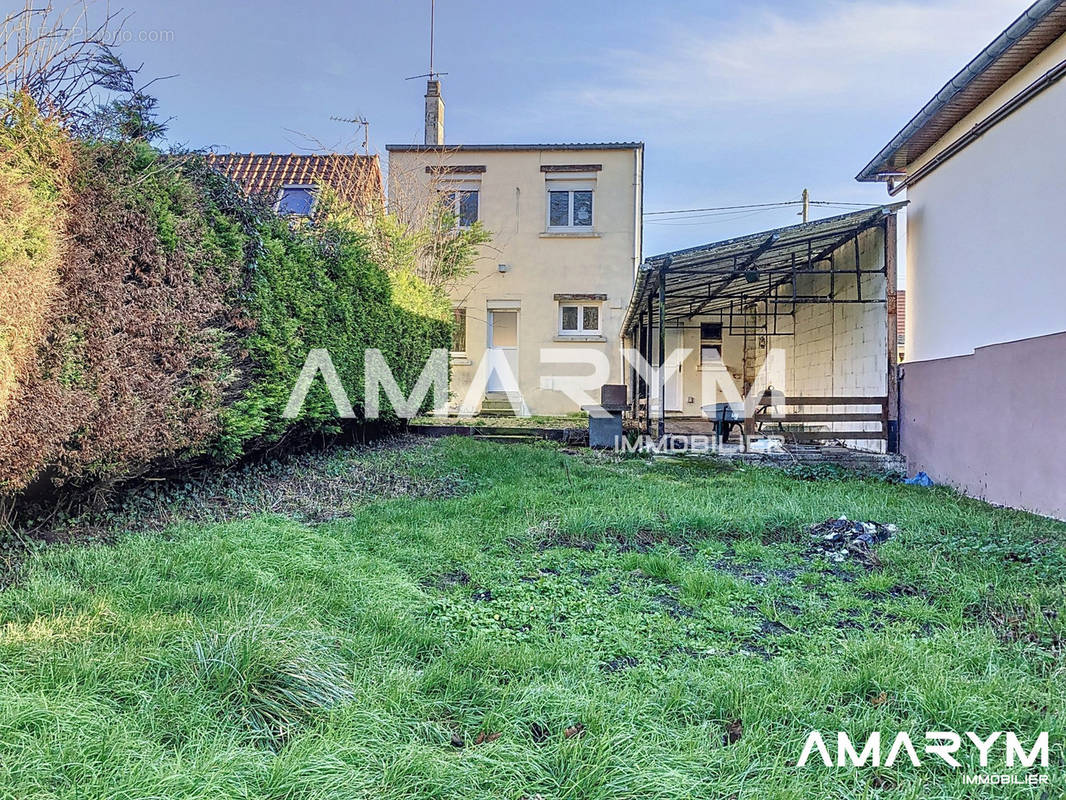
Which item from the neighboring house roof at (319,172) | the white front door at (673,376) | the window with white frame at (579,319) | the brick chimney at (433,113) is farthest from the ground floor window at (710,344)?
the neighboring house roof at (319,172)

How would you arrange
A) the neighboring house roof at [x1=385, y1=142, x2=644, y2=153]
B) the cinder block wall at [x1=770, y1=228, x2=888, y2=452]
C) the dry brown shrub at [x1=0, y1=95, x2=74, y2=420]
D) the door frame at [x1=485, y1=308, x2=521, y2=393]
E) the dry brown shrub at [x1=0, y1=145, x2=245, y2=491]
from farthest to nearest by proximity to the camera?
1. the door frame at [x1=485, y1=308, x2=521, y2=393]
2. the neighboring house roof at [x1=385, y1=142, x2=644, y2=153]
3. the cinder block wall at [x1=770, y1=228, x2=888, y2=452]
4. the dry brown shrub at [x1=0, y1=145, x2=245, y2=491]
5. the dry brown shrub at [x1=0, y1=95, x2=74, y2=420]

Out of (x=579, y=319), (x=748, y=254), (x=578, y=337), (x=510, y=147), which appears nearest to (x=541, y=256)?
(x=579, y=319)

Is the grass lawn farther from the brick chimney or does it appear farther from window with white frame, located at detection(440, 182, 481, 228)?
the brick chimney

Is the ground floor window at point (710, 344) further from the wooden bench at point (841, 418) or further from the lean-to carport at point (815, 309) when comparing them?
the wooden bench at point (841, 418)

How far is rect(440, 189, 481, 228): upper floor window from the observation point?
14.2 m

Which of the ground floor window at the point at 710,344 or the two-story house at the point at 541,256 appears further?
the ground floor window at the point at 710,344

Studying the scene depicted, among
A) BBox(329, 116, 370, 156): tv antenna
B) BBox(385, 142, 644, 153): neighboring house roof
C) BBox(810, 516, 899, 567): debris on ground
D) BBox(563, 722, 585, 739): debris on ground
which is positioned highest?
BBox(385, 142, 644, 153): neighboring house roof

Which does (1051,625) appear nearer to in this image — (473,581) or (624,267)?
(473,581)

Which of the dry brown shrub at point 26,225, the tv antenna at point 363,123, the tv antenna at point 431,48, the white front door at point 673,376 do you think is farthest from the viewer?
the white front door at point 673,376

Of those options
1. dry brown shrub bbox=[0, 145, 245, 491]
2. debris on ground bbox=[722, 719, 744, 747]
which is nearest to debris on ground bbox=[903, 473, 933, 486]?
debris on ground bbox=[722, 719, 744, 747]

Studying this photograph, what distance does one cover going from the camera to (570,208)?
46.8 ft

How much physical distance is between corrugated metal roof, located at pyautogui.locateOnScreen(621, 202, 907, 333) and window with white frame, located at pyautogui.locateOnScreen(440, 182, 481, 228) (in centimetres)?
482

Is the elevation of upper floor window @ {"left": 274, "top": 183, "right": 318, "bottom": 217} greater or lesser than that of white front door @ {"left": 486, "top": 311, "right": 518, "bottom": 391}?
greater

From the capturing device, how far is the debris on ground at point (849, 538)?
4184 millimetres
